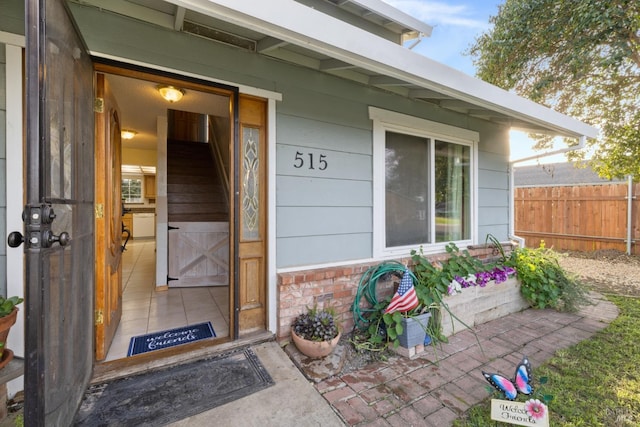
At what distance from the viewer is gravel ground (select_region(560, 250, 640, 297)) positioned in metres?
4.39

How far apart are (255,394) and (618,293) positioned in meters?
5.36

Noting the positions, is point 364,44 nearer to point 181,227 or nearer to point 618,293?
point 181,227

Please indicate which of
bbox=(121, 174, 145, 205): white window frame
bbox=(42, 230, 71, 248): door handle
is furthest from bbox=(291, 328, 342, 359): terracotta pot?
bbox=(121, 174, 145, 205): white window frame

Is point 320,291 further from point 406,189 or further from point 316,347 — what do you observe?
point 406,189

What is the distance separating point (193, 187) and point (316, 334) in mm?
3943

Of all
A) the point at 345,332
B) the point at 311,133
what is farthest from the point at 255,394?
the point at 311,133

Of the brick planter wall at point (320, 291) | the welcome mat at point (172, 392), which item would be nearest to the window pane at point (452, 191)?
the brick planter wall at point (320, 291)

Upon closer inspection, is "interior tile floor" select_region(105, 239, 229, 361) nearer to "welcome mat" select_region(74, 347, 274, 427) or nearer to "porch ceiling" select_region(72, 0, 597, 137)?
"welcome mat" select_region(74, 347, 274, 427)

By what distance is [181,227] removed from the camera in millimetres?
4188

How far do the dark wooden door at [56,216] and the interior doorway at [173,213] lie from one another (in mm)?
514

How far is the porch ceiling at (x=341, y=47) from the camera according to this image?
1.58m

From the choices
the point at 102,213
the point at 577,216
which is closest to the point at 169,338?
the point at 102,213

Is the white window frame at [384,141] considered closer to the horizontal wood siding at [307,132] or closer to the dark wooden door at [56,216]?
the horizontal wood siding at [307,132]

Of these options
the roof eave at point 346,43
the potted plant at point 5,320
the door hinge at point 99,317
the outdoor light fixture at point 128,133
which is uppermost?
the outdoor light fixture at point 128,133
